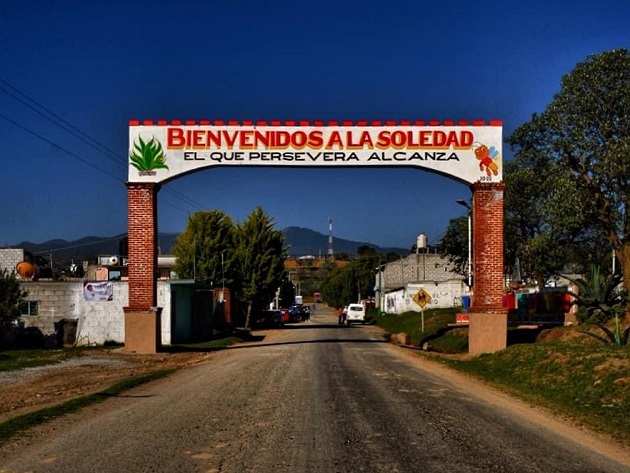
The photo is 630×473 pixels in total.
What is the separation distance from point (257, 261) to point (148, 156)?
3589 cm

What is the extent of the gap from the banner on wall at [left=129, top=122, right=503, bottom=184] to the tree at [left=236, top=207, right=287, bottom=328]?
35.2m

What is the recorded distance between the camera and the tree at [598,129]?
29547mm

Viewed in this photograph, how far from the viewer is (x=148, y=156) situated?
1070 inches

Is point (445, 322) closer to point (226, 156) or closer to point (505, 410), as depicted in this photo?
point (226, 156)

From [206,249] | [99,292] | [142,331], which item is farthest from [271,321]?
[142,331]

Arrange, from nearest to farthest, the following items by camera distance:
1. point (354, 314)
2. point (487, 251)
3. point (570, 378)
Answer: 1. point (570, 378)
2. point (487, 251)
3. point (354, 314)

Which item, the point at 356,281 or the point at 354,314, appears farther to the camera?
the point at 356,281

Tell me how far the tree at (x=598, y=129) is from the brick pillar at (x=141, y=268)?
16284mm

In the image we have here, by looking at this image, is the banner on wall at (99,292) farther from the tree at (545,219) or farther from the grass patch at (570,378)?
the tree at (545,219)

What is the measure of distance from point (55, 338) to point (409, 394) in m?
23.4

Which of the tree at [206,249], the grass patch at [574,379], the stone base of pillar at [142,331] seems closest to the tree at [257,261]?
the tree at [206,249]

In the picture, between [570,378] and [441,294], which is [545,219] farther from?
[441,294]

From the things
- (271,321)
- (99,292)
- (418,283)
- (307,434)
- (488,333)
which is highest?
(418,283)

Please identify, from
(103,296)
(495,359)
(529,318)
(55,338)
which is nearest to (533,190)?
(529,318)
